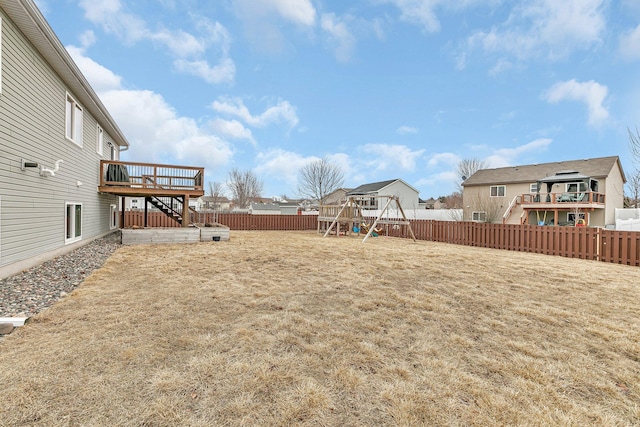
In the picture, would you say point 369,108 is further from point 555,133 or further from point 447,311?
point 447,311

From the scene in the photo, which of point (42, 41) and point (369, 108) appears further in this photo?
point (369, 108)

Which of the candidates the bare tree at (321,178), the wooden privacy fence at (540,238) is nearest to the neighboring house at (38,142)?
the wooden privacy fence at (540,238)

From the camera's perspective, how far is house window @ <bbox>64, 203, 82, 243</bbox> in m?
8.52

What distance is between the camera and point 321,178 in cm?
3659

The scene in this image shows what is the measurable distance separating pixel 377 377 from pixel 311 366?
0.61 meters

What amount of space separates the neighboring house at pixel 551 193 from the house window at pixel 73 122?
86.8 ft

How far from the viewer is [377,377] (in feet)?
8.64

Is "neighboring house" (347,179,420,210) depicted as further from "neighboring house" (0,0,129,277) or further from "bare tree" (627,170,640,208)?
"neighboring house" (0,0,129,277)

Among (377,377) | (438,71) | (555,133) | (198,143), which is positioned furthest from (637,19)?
(198,143)

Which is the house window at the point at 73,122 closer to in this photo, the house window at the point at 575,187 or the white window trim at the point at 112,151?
the white window trim at the point at 112,151

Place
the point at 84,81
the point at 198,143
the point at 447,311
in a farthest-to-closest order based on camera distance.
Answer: the point at 198,143 < the point at 84,81 < the point at 447,311

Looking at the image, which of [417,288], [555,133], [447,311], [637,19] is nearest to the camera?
[447,311]

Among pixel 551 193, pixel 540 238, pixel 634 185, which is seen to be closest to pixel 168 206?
pixel 540 238

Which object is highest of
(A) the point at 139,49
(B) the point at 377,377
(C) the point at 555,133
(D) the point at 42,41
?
(A) the point at 139,49
